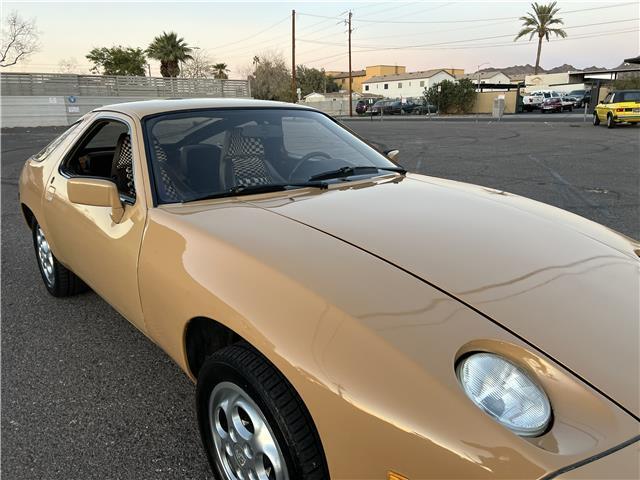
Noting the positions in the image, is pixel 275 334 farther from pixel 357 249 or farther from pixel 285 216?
pixel 285 216

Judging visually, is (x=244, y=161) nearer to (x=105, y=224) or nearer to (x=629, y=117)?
(x=105, y=224)

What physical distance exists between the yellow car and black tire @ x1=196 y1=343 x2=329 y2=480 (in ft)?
74.7

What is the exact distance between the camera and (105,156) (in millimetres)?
3910

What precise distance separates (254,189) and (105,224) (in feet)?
2.58

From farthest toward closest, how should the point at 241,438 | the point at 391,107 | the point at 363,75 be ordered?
the point at 363,75 → the point at 391,107 → the point at 241,438

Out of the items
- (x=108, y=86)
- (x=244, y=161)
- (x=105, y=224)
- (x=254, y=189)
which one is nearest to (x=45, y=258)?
(x=105, y=224)

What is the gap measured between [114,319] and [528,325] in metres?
2.87

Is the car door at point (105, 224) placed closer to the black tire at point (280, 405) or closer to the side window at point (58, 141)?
the side window at point (58, 141)

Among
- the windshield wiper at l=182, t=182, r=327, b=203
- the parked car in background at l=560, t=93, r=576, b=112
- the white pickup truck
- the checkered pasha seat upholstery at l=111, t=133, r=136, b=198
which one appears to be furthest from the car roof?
the parked car in background at l=560, t=93, r=576, b=112

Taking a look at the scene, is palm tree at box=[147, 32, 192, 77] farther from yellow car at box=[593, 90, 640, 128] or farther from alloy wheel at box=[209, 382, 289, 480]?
alloy wheel at box=[209, 382, 289, 480]

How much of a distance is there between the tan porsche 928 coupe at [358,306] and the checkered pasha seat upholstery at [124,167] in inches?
1.0

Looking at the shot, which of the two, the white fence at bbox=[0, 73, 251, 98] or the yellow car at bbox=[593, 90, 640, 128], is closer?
the yellow car at bbox=[593, 90, 640, 128]

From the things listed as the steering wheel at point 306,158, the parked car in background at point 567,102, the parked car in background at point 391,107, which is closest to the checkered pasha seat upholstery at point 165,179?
the steering wheel at point 306,158

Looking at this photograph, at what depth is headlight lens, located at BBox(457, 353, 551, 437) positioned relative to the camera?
1.21 m
